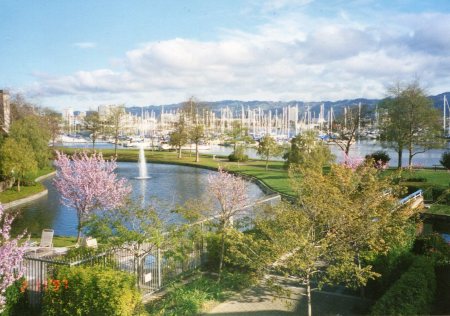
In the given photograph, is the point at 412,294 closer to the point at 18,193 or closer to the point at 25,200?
the point at 25,200

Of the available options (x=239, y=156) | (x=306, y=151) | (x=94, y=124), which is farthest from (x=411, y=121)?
(x=94, y=124)

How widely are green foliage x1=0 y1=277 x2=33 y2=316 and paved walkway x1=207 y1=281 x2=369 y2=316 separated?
5645 mm

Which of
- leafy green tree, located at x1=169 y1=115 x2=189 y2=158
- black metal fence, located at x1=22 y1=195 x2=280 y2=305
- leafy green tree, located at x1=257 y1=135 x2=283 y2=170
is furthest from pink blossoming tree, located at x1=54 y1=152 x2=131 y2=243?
leafy green tree, located at x1=169 y1=115 x2=189 y2=158

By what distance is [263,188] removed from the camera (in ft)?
139

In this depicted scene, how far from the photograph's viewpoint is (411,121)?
53.2m

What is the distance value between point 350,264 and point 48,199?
32.4 m

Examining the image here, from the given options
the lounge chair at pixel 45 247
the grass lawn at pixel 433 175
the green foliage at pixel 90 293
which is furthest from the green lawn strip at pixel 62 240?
the grass lawn at pixel 433 175

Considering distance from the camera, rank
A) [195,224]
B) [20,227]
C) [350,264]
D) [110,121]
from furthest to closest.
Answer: [110,121] → [20,227] → [195,224] → [350,264]

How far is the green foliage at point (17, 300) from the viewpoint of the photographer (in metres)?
12.6

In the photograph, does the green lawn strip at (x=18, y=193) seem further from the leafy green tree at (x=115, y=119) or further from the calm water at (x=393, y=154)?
the leafy green tree at (x=115, y=119)

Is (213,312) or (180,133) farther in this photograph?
(180,133)

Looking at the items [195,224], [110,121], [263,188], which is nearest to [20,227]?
[195,224]

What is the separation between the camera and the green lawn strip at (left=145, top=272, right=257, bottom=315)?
43.3 feet

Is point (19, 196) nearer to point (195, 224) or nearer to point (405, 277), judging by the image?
point (195, 224)
